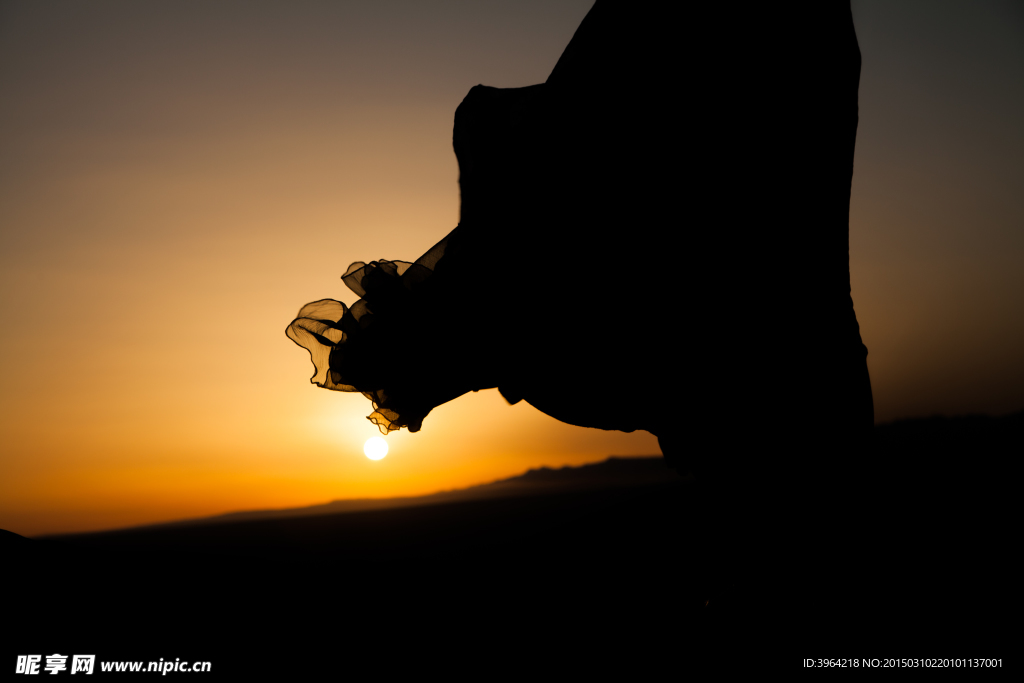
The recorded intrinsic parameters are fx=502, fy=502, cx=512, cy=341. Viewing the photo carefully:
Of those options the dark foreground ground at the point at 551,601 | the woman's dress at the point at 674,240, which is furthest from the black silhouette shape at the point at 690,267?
the dark foreground ground at the point at 551,601

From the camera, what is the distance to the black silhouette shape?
982 millimetres

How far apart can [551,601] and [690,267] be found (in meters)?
1.21

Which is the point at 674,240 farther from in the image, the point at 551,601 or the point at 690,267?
the point at 551,601

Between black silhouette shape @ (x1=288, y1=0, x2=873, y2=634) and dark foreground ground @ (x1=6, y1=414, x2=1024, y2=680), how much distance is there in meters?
0.13

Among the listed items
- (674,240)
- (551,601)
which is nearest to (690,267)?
(674,240)

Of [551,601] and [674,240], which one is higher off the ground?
[674,240]

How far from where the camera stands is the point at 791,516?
1047 mm

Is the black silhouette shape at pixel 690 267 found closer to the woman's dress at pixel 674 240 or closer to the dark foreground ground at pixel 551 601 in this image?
the woman's dress at pixel 674 240

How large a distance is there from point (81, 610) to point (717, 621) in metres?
1.70

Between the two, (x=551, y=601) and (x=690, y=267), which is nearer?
(x=690, y=267)

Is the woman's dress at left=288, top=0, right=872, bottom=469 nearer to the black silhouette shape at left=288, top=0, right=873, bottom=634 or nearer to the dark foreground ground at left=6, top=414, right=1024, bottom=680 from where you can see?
the black silhouette shape at left=288, top=0, right=873, bottom=634

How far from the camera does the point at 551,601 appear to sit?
5.41ft

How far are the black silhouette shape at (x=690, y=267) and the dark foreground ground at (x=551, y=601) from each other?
0.13 meters

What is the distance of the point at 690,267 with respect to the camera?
1.00 metres
